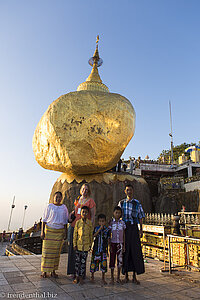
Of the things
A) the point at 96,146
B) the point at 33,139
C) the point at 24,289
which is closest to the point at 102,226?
the point at 24,289

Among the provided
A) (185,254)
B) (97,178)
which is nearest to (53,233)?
(185,254)

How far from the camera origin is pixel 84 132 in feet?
30.8

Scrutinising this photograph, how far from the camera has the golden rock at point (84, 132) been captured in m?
Result: 9.42

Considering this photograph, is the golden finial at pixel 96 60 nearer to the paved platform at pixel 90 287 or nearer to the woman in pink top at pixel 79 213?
the woman in pink top at pixel 79 213

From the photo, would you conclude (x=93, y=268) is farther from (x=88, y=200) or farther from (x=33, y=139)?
(x=33, y=139)

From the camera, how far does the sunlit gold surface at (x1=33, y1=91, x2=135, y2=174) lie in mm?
9422

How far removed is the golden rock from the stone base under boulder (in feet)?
1.97

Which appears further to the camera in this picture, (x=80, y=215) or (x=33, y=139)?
(x=33, y=139)

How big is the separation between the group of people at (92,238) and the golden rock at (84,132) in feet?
19.0

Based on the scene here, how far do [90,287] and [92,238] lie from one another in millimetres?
695

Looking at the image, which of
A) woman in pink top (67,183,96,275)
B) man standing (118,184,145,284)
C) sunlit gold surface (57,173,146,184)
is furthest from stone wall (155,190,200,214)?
woman in pink top (67,183,96,275)

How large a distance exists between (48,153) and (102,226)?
714 centimetres

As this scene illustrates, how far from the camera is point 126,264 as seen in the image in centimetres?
334

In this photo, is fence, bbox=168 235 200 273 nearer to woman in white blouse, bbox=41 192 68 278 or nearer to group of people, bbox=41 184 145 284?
group of people, bbox=41 184 145 284
